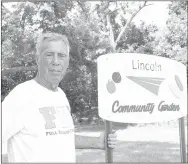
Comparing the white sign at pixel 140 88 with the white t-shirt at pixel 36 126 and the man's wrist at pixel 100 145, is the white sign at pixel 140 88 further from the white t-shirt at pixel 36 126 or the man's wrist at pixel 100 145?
the white t-shirt at pixel 36 126

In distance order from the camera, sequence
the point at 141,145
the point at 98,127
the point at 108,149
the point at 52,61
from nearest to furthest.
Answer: the point at 52,61 < the point at 108,149 < the point at 98,127 < the point at 141,145

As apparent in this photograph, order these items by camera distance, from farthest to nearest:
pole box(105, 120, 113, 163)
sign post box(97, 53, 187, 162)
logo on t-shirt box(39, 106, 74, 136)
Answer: sign post box(97, 53, 187, 162), pole box(105, 120, 113, 163), logo on t-shirt box(39, 106, 74, 136)

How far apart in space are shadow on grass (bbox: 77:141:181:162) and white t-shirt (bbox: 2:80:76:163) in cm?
103

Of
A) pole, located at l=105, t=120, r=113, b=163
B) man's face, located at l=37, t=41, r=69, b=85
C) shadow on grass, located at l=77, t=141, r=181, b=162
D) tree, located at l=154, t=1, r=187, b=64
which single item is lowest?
shadow on grass, located at l=77, t=141, r=181, b=162

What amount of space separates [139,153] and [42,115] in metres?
1.52

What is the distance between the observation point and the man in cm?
119

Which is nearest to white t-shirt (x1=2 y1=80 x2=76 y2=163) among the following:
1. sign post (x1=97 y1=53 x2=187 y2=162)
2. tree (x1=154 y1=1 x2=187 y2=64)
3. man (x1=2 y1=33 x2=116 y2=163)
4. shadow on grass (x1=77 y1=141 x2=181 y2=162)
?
man (x1=2 y1=33 x2=116 y2=163)

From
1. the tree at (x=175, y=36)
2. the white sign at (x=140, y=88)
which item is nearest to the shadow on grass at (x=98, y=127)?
the white sign at (x=140, y=88)

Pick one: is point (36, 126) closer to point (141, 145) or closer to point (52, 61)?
point (52, 61)

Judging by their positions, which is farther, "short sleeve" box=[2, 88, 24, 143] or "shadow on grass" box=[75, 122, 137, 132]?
"shadow on grass" box=[75, 122, 137, 132]

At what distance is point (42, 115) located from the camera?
1.27 m

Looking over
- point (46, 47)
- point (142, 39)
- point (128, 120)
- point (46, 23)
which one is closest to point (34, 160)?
point (46, 47)

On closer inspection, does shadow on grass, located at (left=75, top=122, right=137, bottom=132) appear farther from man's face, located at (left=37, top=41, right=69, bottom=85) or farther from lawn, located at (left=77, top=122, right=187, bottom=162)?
man's face, located at (left=37, top=41, right=69, bottom=85)

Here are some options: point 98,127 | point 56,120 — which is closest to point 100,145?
point 56,120
